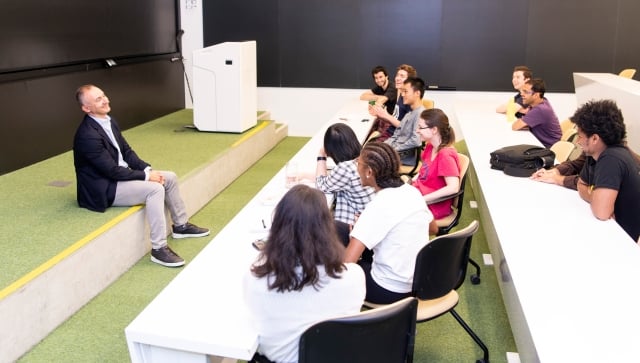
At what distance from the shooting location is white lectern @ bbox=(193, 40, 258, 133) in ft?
20.6

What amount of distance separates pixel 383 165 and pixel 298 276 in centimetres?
85

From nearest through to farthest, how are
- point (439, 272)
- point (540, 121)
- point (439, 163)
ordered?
point (439, 272) < point (439, 163) < point (540, 121)

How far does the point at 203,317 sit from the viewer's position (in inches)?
76.9

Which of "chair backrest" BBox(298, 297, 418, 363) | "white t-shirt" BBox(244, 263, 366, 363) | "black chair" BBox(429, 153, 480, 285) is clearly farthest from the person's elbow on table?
"white t-shirt" BBox(244, 263, 366, 363)

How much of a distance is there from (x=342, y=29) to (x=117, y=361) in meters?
6.10

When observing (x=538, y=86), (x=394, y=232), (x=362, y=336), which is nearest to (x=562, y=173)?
(x=394, y=232)

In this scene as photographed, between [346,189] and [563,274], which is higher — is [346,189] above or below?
above

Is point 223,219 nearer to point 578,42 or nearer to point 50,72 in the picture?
point 50,72

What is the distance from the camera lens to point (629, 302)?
2.02 meters

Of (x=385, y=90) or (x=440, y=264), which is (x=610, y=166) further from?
(x=385, y=90)

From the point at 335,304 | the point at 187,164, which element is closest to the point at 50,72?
the point at 187,164

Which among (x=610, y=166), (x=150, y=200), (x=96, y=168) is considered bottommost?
(x=150, y=200)

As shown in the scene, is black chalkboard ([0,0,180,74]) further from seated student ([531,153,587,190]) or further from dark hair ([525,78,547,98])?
dark hair ([525,78,547,98])

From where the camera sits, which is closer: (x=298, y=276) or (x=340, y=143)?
(x=298, y=276)
